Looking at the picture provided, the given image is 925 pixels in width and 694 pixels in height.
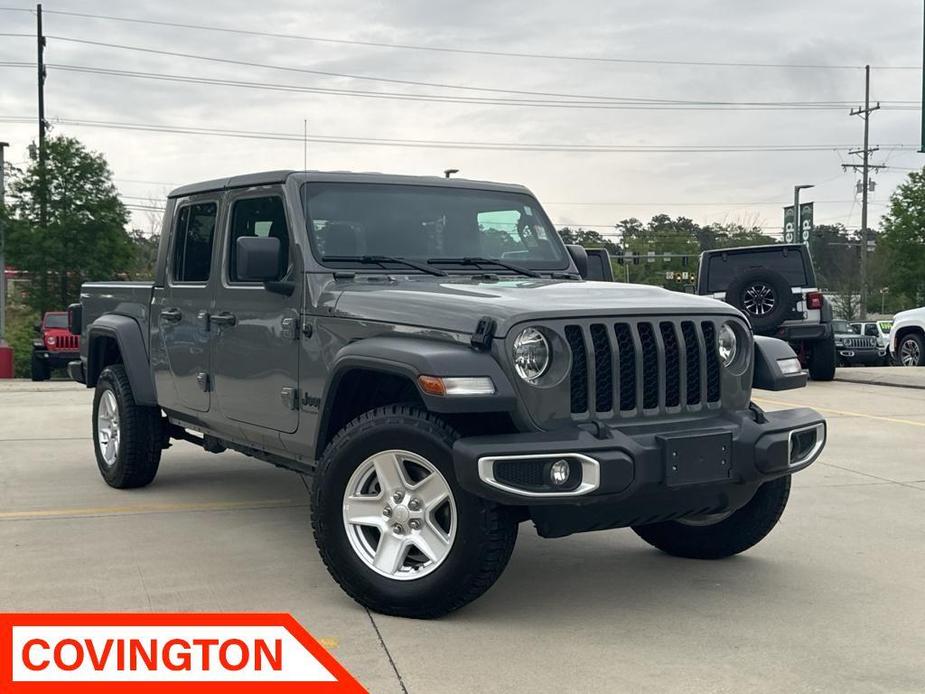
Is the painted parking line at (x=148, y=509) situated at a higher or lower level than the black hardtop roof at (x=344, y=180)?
lower

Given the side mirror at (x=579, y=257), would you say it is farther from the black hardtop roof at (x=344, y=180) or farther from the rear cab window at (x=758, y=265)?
the rear cab window at (x=758, y=265)

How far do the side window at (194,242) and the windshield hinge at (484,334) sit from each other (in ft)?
8.05

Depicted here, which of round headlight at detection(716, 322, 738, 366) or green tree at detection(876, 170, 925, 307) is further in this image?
green tree at detection(876, 170, 925, 307)

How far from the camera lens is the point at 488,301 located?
432 centimetres

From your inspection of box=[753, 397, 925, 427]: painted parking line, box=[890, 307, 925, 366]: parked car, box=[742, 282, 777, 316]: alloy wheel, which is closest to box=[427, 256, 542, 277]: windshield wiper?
box=[753, 397, 925, 427]: painted parking line

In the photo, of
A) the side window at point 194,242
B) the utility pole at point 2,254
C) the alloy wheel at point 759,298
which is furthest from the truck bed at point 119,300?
the utility pole at point 2,254

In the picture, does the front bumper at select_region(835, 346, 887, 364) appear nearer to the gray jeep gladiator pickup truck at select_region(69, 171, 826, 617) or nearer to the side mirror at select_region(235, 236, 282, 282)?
the gray jeep gladiator pickup truck at select_region(69, 171, 826, 617)

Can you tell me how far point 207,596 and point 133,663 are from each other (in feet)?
2.53

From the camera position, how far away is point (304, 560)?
17.5 feet

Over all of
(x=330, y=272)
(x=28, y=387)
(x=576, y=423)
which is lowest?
(x=28, y=387)

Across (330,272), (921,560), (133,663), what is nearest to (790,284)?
(921,560)

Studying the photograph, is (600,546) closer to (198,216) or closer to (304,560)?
(304,560)

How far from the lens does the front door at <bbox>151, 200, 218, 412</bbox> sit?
6.03 metres

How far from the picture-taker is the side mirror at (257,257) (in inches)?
196
